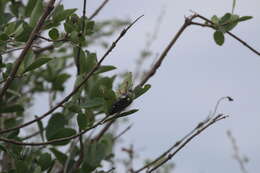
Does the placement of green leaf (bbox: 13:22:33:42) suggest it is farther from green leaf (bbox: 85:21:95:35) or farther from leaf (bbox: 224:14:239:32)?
leaf (bbox: 224:14:239:32)

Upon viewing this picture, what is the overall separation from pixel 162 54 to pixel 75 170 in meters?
0.35

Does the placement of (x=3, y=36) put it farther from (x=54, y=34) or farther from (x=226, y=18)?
(x=226, y=18)

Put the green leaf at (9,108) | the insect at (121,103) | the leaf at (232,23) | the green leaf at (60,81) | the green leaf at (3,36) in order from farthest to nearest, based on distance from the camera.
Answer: the green leaf at (60,81)
the green leaf at (9,108)
the leaf at (232,23)
the green leaf at (3,36)
the insect at (121,103)

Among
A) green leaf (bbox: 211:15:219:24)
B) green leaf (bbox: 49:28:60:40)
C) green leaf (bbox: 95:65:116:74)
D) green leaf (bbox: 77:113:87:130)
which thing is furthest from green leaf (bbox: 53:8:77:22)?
green leaf (bbox: 211:15:219:24)

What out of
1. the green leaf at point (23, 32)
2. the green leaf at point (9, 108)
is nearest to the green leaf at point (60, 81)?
the green leaf at point (9, 108)

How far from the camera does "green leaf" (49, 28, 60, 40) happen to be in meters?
1.17

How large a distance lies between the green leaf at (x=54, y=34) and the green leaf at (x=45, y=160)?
300 mm

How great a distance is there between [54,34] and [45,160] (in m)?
0.32

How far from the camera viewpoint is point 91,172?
119cm

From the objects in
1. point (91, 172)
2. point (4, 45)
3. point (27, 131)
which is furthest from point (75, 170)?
point (27, 131)

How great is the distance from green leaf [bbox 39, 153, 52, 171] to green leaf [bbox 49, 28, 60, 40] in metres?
0.30

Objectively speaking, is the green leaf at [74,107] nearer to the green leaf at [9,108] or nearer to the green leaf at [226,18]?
the green leaf at [9,108]

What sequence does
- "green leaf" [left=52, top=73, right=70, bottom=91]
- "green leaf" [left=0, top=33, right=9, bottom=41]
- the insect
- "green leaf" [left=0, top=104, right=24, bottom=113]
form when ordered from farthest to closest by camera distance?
1. "green leaf" [left=52, top=73, right=70, bottom=91]
2. "green leaf" [left=0, top=104, right=24, bottom=113]
3. "green leaf" [left=0, top=33, right=9, bottom=41]
4. the insect

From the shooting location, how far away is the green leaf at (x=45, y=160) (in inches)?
48.9
